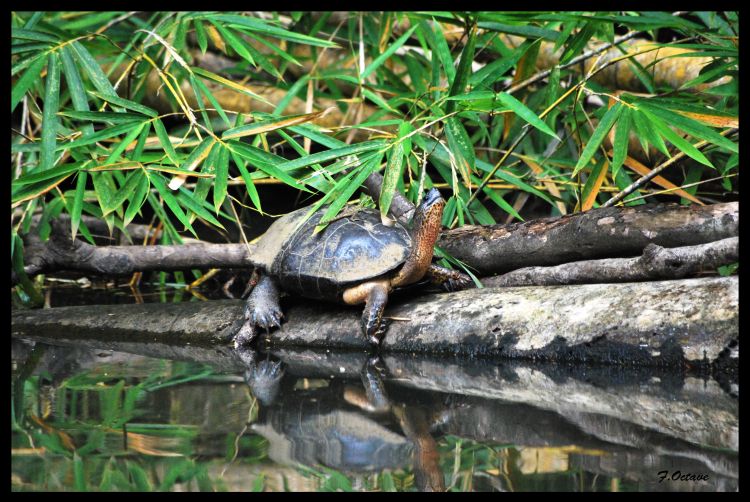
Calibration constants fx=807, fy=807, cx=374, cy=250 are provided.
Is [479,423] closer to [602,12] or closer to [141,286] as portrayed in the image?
[602,12]

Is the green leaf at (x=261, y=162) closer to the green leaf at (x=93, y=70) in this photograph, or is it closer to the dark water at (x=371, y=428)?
the green leaf at (x=93, y=70)

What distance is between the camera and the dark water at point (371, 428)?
191 centimetres

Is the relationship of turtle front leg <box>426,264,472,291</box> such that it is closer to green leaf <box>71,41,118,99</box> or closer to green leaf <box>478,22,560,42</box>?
green leaf <box>478,22,560,42</box>

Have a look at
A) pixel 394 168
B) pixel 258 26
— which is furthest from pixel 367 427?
pixel 258 26

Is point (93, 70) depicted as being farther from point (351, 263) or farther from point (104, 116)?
point (351, 263)

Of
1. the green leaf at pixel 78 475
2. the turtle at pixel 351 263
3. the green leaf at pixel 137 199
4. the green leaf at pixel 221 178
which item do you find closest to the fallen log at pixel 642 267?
the turtle at pixel 351 263

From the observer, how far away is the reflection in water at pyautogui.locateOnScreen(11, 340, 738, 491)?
192cm

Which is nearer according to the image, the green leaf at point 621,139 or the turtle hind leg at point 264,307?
the green leaf at point 621,139

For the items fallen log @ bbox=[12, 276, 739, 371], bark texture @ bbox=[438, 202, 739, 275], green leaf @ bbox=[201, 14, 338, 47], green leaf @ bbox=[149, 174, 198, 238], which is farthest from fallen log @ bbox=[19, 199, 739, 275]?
green leaf @ bbox=[201, 14, 338, 47]

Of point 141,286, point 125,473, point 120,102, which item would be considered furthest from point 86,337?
point 125,473

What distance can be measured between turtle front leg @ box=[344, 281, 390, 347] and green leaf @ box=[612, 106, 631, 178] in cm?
112

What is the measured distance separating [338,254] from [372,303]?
299mm

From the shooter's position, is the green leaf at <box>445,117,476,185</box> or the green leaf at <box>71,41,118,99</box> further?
the green leaf at <box>445,117,476,185</box>

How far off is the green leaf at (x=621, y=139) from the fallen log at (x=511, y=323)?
1.67 feet
